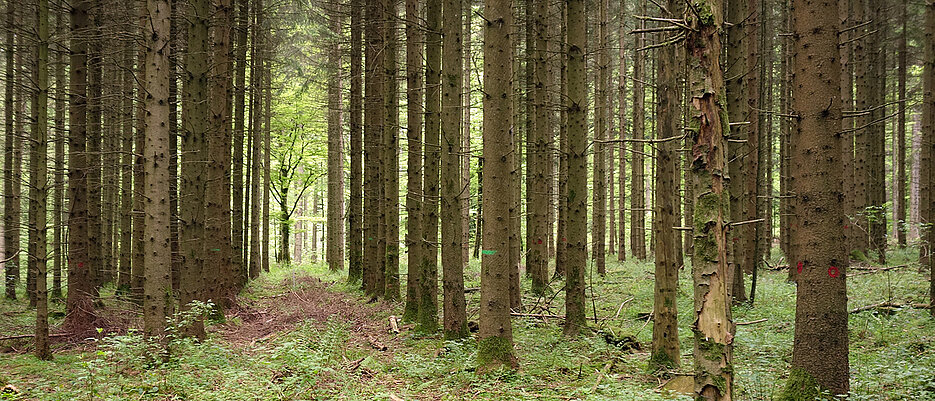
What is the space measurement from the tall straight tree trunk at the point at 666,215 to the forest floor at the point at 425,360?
410 millimetres

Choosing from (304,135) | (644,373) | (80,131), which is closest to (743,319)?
(644,373)

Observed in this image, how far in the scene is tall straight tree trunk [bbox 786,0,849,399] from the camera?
5453 millimetres

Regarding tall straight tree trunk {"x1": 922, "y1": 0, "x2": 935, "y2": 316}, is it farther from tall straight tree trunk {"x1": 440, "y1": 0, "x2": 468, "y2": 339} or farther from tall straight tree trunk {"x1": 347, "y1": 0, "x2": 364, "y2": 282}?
tall straight tree trunk {"x1": 347, "y1": 0, "x2": 364, "y2": 282}

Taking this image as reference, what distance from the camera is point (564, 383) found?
7.04m

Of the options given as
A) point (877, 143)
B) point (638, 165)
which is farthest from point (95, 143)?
point (877, 143)

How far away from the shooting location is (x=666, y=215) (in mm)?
6457

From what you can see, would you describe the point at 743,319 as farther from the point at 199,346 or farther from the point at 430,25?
the point at 199,346

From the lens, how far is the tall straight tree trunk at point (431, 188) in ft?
33.3

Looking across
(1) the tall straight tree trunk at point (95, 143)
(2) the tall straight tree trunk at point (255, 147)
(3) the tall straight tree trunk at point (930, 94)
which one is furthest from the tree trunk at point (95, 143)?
(3) the tall straight tree trunk at point (930, 94)

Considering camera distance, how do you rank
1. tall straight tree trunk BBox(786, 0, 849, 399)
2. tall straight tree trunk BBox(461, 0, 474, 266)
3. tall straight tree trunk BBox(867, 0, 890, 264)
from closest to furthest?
tall straight tree trunk BBox(786, 0, 849, 399)
tall straight tree trunk BBox(461, 0, 474, 266)
tall straight tree trunk BBox(867, 0, 890, 264)

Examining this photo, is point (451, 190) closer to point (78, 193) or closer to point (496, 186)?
point (496, 186)

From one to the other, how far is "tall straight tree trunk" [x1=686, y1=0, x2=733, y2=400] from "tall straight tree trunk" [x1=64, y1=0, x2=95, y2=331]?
10.2 m

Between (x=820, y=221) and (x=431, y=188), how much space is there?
6472 millimetres

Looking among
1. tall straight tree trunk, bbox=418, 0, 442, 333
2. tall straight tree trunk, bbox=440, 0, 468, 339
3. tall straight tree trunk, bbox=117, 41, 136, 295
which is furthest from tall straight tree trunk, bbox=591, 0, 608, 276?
tall straight tree trunk, bbox=117, 41, 136, 295
